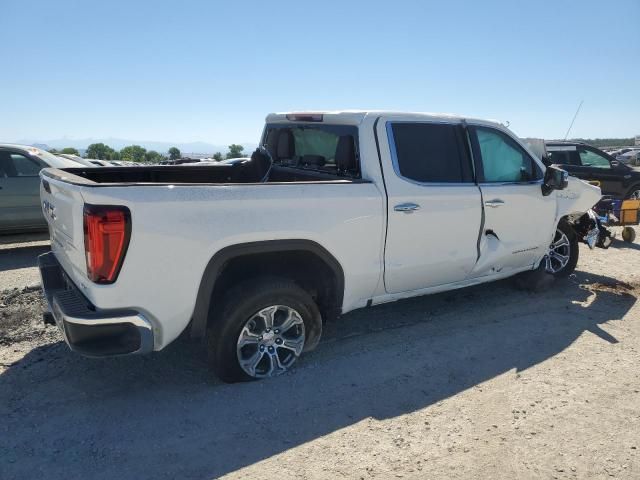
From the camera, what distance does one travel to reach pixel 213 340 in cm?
317

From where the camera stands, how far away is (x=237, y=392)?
327 cm

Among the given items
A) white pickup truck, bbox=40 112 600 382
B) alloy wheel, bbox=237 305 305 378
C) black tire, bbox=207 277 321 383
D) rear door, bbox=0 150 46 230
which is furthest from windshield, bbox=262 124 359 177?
rear door, bbox=0 150 46 230

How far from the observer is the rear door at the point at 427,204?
371cm

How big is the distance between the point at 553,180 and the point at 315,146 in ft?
7.80

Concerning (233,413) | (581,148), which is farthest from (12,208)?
(581,148)

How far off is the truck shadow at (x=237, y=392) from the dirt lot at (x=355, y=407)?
0.04 feet

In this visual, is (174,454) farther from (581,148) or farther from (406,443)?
(581,148)

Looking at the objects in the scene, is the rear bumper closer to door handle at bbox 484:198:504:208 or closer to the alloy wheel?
the alloy wheel

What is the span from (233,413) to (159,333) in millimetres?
692

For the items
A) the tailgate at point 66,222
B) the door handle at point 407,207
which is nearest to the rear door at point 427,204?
the door handle at point 407,207

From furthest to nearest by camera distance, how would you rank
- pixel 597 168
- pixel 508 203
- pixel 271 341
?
pixel 597 168 → pixel 508 203 → pixel 271 341

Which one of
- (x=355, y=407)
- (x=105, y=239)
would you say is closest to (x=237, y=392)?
(x=355, y=407)

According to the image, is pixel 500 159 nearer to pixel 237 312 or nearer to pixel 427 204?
pixel 427 204

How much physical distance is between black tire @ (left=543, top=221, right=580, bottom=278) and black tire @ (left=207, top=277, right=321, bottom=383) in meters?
3.59
